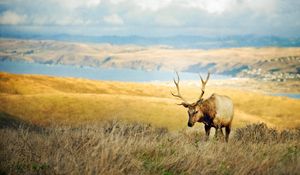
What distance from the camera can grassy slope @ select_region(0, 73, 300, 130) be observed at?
40.5 metres

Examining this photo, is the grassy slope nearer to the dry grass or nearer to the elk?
the elk

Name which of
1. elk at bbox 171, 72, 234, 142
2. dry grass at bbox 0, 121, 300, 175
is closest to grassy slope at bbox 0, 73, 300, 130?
elk at bbox 171, 72, 234, 142

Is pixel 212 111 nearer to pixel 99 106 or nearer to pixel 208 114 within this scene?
pixel 208 114

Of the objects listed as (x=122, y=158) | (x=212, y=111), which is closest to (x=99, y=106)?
(x=212, y=111)

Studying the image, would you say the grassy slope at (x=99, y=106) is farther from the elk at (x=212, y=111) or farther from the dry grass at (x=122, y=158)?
the dry grass at (x=122, y=158)

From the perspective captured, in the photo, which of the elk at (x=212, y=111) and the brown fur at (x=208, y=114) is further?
the brown fur at (x=208, y=114)

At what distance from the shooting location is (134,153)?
984cm

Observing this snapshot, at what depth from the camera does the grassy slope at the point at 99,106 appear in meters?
40.5

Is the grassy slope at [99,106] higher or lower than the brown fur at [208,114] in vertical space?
lower

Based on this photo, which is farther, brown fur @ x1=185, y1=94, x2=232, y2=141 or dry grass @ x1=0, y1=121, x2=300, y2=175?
brown fur @ x1=185, y1=94, x2=232, y2=141

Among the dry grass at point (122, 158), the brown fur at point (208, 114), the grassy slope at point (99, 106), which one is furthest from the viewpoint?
the grassy slope at point (99, 106)

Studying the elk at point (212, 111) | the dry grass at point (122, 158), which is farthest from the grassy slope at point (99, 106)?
the dry grass at point (122, 158)

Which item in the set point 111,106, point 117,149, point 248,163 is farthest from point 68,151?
point 111,106

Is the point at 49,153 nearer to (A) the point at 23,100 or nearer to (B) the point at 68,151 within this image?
(B) the point at 68,151
